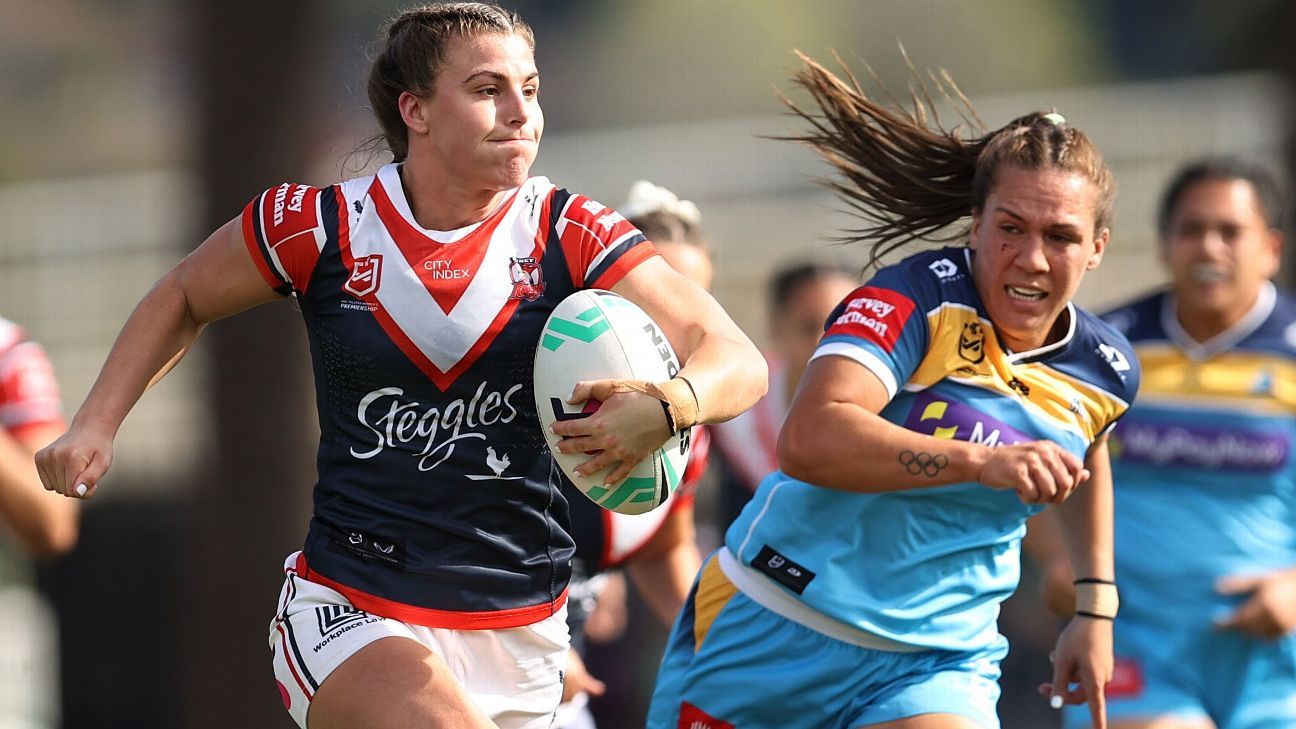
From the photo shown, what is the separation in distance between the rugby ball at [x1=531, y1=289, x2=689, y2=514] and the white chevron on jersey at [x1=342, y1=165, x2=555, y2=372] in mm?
171

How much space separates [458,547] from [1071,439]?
144 centimetres

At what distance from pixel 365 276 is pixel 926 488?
4.22 ft

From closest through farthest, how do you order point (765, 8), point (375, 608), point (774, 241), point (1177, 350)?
point (375, 608) < point (1177, 350) < point (774, 241) < point (765, 8)

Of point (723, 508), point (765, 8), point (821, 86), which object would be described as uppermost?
point (765, 8)

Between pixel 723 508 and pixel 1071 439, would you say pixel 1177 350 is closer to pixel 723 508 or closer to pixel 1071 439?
pixel 1071 439

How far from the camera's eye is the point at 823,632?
13.4 feet

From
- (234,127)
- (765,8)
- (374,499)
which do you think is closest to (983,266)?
(374,499)

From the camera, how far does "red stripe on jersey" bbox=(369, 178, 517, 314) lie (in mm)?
3641

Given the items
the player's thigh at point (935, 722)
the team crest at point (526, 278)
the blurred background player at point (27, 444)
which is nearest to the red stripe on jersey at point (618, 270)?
the team crest at point (526, 278)

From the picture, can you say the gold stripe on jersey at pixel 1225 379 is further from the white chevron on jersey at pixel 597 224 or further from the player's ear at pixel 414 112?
the player's ear at pixel 414 112

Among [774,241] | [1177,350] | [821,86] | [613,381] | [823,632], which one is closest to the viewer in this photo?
[613,381]

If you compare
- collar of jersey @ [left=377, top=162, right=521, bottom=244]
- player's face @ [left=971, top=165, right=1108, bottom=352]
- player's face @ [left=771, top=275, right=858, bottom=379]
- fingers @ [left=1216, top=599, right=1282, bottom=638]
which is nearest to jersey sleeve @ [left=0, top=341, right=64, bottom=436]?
collar of jersey @ [left=377, top=162, right=521, bottom=244]

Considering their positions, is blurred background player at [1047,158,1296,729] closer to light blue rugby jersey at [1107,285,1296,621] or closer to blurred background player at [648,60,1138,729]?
light blue rugby jersey at [1107,285,1296,621]

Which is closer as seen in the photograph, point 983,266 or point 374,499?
point 374,499
